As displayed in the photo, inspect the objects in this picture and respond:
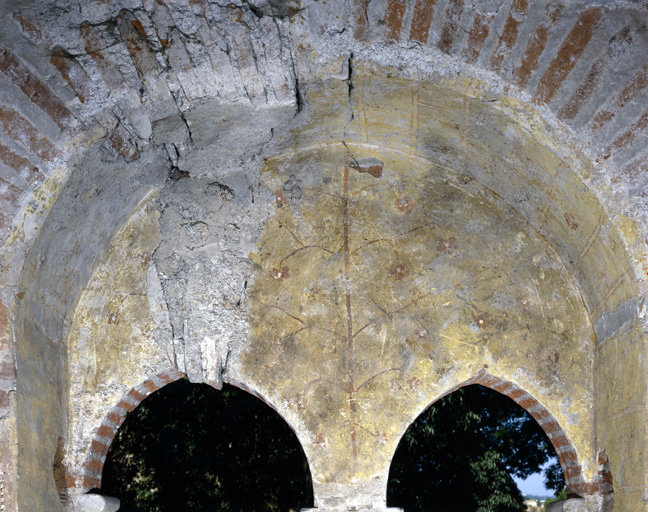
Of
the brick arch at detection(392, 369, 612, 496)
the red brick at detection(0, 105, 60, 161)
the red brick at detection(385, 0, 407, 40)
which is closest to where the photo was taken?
the red brick at detection(385, 0, 407, 40)

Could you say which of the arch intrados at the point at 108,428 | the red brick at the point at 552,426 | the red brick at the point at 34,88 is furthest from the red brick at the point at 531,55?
the arch intrados at the point at 108,428

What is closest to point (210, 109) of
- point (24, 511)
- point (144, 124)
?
point (144, 124)

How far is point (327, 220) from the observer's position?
4.10 metres

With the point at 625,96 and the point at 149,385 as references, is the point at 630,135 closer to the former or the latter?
the point at 625,96

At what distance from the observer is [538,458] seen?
9695 millimetres

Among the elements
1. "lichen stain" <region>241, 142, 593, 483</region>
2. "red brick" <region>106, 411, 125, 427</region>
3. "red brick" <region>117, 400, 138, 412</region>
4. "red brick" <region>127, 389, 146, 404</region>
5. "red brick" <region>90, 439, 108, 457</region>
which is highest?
"lichen stain" <region>241, 142, 593, 483</region>

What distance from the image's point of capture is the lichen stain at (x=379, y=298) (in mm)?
3979

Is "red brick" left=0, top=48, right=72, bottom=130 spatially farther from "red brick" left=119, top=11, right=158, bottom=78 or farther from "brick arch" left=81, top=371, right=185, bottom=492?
"brick arch" left=81, top=371, right=185, bottom=492

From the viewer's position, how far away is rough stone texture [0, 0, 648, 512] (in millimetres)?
3088

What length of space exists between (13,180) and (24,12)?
0.73 m

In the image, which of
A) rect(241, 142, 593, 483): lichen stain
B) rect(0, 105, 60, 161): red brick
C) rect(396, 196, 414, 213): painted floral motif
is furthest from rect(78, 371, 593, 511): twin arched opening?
rect(0, 105, 60, 161): red brick

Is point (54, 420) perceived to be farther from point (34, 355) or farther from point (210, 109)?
point (210, 109)

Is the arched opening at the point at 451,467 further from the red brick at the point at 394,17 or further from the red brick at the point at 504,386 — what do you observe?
the red brick at the point at 394,17

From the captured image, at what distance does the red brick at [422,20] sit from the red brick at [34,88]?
1.62 m
